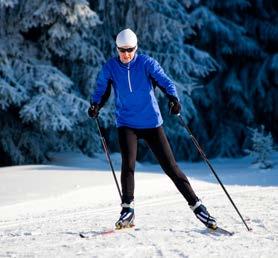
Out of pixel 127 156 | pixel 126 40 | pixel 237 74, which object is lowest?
pixel 127 156

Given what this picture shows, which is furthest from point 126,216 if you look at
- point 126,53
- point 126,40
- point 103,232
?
point 126,40

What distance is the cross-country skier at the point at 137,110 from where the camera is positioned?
5488 mm

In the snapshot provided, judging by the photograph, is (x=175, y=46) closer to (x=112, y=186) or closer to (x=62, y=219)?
(x=112, y=186)

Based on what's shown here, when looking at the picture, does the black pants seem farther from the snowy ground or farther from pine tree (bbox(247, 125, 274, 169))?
pine tree (bbox(247, 125, 274, 169))

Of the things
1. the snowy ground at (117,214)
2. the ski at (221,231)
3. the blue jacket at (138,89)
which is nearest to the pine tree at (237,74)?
the snowy ground at (117,214)

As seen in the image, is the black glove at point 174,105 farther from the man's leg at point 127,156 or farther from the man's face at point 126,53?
the man's face at point 126,53

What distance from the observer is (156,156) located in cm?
554

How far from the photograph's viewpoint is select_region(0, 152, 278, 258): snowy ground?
15.8ft

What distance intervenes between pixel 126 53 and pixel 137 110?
50cm

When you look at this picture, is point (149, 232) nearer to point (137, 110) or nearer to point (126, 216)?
point (126, 216)

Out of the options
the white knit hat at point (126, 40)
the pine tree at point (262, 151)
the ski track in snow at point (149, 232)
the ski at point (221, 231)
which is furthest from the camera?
the pine tree at point (262, 151)

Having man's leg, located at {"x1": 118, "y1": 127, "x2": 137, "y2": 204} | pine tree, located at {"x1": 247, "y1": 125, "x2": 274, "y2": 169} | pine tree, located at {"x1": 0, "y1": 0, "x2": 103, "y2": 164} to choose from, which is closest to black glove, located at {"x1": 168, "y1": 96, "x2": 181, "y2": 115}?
man's leg, located at {"x1": 118, "y1": 127, "x2": 137, "y2": 204}

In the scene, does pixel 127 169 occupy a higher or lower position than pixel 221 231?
higher

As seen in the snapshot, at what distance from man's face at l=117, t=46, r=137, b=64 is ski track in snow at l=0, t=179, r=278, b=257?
1.48 meters
